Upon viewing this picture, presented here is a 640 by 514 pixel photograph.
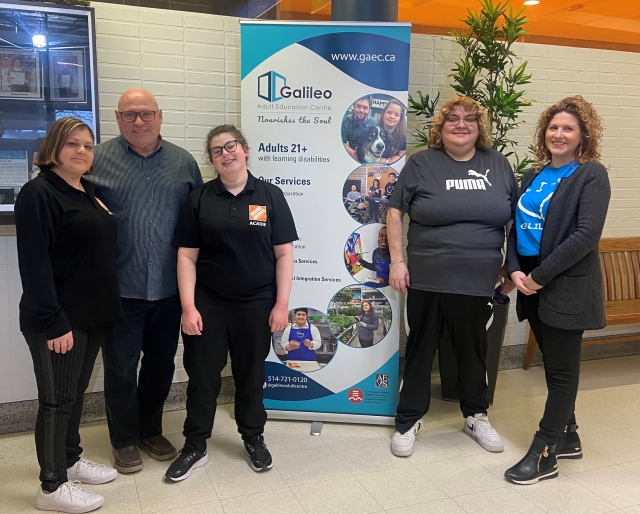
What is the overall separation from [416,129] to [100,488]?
8.20ft

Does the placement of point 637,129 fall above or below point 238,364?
above

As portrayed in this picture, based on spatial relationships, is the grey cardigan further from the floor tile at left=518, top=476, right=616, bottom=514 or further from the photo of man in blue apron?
the photo of man in blue apron

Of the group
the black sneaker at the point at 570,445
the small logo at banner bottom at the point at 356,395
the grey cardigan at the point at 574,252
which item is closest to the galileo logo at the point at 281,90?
the grey cardigan at the point at 574,252

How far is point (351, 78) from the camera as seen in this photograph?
2807mm

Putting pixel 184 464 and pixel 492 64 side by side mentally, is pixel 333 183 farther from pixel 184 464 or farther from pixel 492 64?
pixel 184 464

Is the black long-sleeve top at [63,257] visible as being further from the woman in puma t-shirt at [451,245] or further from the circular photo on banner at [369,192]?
the woman in puma t-shirt at [451,245]

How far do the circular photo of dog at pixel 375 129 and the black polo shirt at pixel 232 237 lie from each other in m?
0.64

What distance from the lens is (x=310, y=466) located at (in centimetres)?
262

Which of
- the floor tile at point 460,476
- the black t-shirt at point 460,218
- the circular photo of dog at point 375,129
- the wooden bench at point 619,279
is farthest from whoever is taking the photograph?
the wooden bench at point 619,279

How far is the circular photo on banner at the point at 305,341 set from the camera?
299 centimetres

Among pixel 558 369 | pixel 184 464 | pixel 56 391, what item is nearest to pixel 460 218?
pixel 558 369

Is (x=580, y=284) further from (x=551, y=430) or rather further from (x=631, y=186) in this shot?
(x=631, y=186)

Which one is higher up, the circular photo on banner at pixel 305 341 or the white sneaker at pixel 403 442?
the circular photo on banner at pixel 305 341

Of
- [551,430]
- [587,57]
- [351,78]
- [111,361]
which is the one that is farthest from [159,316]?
[587,57]
